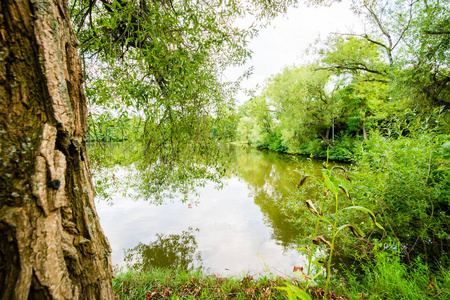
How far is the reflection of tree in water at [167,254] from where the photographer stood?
4.74 m

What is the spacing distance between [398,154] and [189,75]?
3.73 metres

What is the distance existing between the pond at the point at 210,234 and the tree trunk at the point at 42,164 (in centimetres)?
299

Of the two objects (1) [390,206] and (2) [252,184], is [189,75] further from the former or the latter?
(2) [252,184]

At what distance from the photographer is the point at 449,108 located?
511 cm

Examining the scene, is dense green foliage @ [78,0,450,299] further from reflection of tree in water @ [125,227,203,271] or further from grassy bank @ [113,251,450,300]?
reflection of tree in water @ [125,227,203,271]

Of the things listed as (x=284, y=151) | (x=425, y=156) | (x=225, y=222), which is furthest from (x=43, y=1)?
(x=284, y=151)

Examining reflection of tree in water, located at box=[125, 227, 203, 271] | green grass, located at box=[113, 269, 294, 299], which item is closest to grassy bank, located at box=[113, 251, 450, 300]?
green grass, located at box=[113, 269, 294, 299]

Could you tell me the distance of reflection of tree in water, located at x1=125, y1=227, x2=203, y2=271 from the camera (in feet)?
15.5

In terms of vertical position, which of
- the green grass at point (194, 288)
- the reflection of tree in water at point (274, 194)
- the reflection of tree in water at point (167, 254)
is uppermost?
the green grass at point (194, 288)

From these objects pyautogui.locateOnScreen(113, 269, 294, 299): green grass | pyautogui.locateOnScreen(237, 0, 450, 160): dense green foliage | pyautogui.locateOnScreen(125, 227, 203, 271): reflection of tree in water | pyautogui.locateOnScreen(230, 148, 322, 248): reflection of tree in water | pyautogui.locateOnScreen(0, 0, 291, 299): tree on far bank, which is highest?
pyautogui.locateOnScreen(237, 0, 450, 160): dense green foliage

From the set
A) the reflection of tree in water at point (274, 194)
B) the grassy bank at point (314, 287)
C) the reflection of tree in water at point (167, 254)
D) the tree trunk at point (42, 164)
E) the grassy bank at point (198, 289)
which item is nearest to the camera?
the tree trunk at point (42, 164)

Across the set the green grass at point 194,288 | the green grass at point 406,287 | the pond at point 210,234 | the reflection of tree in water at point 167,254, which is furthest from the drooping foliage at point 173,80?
the green grass at point 406,287

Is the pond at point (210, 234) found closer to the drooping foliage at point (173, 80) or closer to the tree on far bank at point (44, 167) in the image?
the drooping foliage at point (173, 80)

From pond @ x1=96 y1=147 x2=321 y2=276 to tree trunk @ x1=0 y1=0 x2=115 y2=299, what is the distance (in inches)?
118
